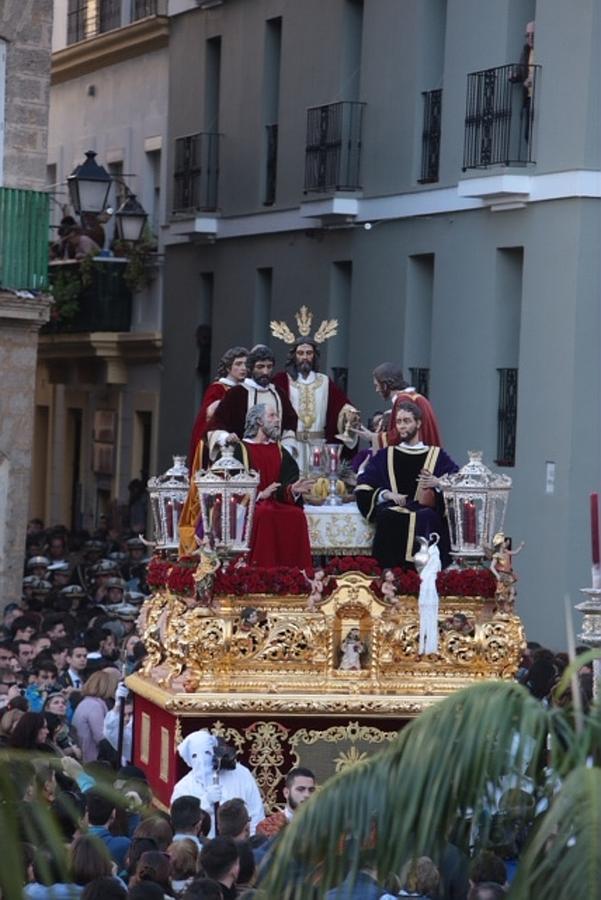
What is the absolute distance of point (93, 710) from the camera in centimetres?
1292

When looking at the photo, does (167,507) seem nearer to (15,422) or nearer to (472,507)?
(472,507)

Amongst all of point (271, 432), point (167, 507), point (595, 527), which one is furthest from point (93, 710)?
point (595, 527)

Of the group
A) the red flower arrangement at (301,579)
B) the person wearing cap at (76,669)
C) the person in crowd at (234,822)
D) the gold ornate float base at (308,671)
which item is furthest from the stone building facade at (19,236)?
the person in crowd at (234,822)

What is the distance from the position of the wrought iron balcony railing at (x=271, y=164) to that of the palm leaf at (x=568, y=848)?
2207 cm

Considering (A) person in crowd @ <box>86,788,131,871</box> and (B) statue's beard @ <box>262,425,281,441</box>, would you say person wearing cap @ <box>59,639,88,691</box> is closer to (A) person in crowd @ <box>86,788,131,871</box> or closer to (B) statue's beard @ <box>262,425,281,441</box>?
(B) statue's beard @ <box>262,425,281,441</box>

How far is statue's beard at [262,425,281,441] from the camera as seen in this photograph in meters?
13.4

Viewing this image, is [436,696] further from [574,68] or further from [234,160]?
[234,160]

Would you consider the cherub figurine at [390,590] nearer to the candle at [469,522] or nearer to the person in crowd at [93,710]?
the candle at [469,522]

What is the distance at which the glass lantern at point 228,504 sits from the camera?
12656mm

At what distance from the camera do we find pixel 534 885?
422 centimetres

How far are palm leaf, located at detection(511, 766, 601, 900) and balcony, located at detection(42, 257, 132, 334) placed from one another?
81.3 ft

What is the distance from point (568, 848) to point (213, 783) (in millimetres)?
7302

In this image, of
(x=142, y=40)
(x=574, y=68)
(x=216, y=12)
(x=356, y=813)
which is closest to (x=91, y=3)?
(x=142, y=40)

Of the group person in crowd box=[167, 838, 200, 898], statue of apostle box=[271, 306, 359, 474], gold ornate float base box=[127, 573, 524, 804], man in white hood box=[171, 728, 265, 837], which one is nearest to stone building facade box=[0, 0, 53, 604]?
statue of apostle box=[271, 306, 359, 474]
